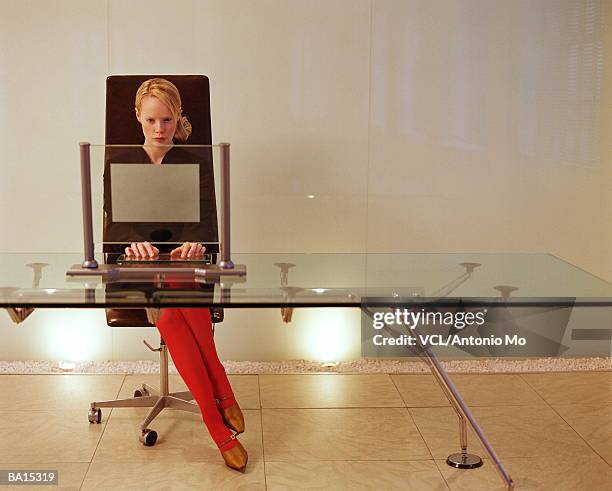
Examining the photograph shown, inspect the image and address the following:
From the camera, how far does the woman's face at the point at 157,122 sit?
347 cm

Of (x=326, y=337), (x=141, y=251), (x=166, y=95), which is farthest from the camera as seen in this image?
(x=326, y=337)

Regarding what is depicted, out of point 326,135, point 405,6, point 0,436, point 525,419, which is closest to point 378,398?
point 525,419

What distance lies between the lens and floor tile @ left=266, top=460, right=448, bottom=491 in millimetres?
3121

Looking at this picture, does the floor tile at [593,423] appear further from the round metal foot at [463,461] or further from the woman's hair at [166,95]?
the woman's hair at [166,95]

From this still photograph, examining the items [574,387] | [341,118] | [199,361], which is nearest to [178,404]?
[199,361]

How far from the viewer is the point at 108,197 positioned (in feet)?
9.37

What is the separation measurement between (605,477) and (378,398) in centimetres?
112

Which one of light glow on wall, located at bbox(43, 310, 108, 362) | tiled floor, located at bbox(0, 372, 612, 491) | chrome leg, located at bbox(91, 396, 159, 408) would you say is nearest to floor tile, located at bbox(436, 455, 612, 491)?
tiled floor, located at bbox(0, 372, 612, 491)

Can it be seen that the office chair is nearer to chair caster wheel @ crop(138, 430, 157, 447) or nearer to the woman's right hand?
chair caster wheel @ crop(138, 430, 157, 447)

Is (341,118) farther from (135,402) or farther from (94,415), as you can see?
(94,415)

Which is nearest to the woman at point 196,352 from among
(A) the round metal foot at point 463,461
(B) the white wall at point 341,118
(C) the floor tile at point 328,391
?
→ (C) the floor tile at point 328,391

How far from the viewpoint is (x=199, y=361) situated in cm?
326

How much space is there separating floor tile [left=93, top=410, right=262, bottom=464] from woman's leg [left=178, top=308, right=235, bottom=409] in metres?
0.21

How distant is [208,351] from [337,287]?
100 cm
